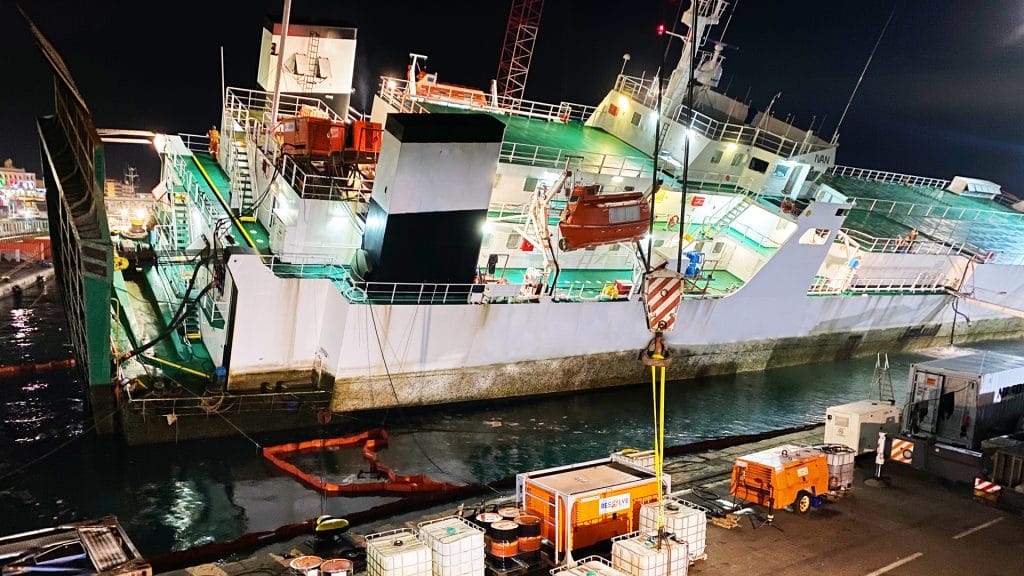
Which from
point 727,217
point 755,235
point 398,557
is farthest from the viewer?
point 727,217

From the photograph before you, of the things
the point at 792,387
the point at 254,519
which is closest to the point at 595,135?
the point at 792,387

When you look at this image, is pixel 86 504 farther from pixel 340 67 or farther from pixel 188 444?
pixel 340 67

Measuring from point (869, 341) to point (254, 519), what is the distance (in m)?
25.2

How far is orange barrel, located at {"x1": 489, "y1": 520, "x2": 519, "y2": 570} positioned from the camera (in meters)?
9.62

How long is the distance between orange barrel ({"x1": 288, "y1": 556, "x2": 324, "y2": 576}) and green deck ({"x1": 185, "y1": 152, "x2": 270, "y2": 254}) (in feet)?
38.3

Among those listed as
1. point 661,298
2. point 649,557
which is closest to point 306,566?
point 649,557

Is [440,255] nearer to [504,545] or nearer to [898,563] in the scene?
[504,545]

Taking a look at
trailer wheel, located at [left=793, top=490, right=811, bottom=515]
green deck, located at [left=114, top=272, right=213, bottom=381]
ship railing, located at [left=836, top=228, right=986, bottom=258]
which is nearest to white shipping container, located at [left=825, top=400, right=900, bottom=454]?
trailer wheel, located at [left=793, top=490, right=811, bottom=515]

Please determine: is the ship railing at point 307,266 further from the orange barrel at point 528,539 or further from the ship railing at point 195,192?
the orange barrel at point 528,539

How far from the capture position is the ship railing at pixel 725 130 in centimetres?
2727

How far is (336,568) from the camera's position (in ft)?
27.9

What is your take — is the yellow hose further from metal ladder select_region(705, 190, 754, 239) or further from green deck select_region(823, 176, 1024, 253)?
green deck select_region(823, 176, 1024, 253)

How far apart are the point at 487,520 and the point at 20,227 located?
5179cm

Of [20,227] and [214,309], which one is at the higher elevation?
[214,309]
